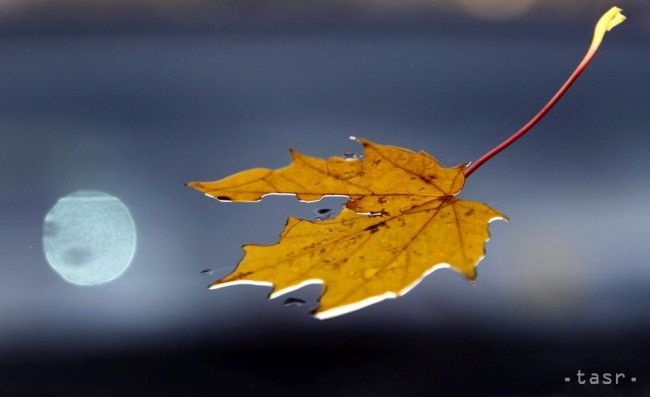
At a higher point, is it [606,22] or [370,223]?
[606,22]

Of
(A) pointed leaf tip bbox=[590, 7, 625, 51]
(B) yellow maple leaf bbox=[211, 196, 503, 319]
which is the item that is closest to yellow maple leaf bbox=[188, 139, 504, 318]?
(B) yellow maple leaf bbox=[211, 196, 503, 319]

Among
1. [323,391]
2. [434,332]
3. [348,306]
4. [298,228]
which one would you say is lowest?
[348,306]

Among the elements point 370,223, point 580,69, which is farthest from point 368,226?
point 580,69

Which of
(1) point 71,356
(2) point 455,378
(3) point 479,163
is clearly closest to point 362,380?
(2) point 455,378

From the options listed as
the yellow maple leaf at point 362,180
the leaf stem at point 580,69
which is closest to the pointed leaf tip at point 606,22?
the leaf stem at point 580,69

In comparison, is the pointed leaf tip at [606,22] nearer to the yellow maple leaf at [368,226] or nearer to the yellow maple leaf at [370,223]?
the yellow maple leaf at [370,223]

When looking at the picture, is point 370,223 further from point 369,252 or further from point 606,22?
point 606,22

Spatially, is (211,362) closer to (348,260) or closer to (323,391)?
(323,391)

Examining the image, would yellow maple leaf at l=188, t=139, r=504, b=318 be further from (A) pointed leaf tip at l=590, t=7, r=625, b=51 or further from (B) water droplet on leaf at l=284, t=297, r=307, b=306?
(A) pointed leaf tip at l=590, t=7, r=625, b=51
